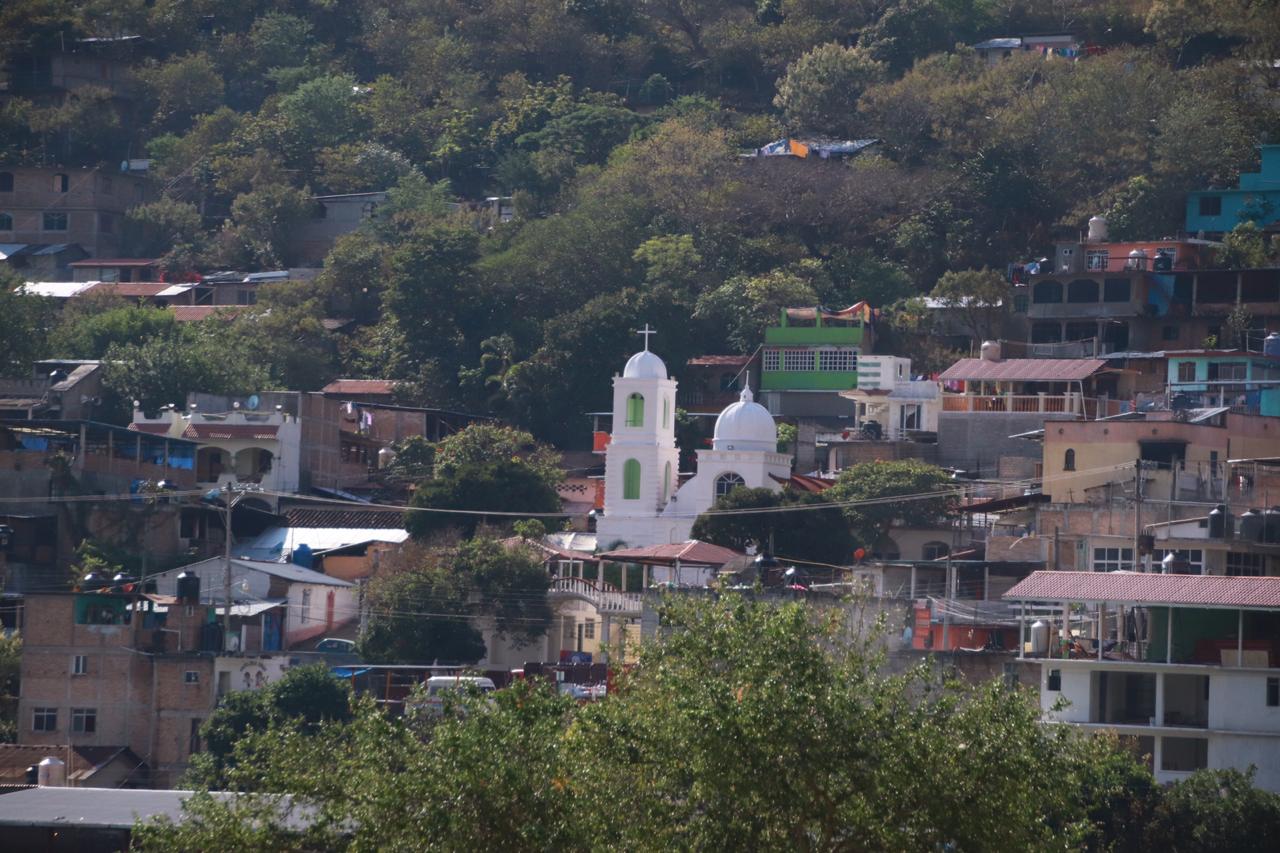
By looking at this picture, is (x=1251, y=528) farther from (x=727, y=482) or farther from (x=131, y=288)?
(x=131, y=288)

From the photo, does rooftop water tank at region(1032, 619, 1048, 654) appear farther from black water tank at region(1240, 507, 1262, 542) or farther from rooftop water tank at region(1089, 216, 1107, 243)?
rooftop water tank at region(1089, 216, 1107, 243)

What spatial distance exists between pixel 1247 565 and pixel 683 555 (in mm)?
13598

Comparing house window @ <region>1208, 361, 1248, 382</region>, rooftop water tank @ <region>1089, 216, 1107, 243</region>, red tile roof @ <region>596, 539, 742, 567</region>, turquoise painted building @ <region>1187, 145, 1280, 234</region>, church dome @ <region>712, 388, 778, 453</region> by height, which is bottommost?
red tile roof @ <region>596, 539, 742, 567</region>

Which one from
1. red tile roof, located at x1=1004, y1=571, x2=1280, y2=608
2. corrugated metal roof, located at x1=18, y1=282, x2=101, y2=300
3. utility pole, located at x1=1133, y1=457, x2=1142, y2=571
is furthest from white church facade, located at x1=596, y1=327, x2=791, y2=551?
corrugated metal roof, located at x1=18, y1=282, x2=101, y2=300

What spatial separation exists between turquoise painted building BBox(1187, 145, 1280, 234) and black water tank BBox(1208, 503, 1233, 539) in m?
31.6

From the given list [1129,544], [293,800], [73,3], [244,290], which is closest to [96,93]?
[73,3]

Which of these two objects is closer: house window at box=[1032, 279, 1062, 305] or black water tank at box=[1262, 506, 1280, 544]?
black water tank at box=[1262, 506, 1280, 544]

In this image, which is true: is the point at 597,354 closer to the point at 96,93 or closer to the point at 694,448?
the point at 694,448

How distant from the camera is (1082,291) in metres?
76.3

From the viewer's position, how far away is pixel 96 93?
4149 inches

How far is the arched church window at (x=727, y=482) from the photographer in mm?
66312

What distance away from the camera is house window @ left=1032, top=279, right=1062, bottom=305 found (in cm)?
7662

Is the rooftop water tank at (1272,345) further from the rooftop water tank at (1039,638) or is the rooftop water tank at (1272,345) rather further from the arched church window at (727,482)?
the rooftop water tank at (1039,638)

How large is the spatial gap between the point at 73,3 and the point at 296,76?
9.60m
